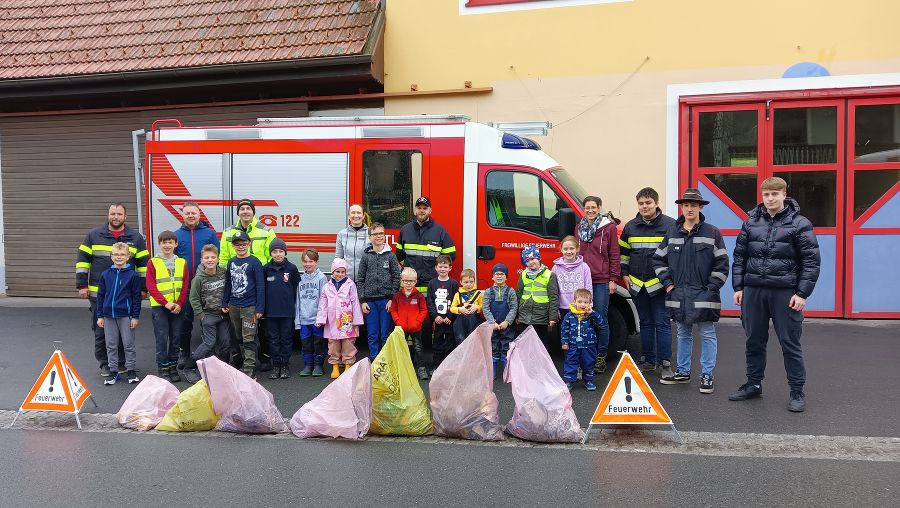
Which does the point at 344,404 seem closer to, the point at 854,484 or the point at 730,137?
the point at 854,484

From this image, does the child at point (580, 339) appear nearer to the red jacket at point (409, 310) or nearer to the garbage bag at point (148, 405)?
the red jacket at point (409, 310)

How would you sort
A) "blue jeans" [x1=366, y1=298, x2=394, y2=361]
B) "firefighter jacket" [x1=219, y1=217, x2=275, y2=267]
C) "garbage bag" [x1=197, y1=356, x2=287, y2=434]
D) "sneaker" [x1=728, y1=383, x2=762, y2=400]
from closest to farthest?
1. "garbage bag" [x1=197, y1=356, x2=287, y2=434]
2. "sneaker" [x1=728, y1=383, x2=762, y2=400]
3. "blue jeans" [x1=366, y1=298, x2=394, y2=361]
4. "firefighter jacket" [x1=219, y1=217, x2=275, y2=267]

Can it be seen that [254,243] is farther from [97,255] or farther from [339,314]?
[97,255]

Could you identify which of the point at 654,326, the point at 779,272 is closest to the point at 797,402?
the point at 779,272

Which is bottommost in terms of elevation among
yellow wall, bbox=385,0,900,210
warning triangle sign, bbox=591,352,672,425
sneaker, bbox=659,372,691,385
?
sneaker, bbox=659,372,691,385

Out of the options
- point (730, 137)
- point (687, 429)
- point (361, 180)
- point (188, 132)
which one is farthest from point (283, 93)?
point (687, 429)

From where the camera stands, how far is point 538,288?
7.12 metres

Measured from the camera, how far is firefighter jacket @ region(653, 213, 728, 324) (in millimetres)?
6629

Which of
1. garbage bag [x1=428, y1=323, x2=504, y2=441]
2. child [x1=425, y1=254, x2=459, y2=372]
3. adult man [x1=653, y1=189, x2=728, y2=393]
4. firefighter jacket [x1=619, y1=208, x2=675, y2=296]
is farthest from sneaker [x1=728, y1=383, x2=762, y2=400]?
child [x1=425, y1=254, x2=459, y2=372]

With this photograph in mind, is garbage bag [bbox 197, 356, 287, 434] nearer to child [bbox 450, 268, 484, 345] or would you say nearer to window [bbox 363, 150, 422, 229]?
child [bbox 450, 268, 484, 345]

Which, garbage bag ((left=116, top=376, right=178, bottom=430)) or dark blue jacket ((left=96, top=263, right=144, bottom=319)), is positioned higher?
dark blue jacket ((left=96, top=263, right=144, bottom=319))

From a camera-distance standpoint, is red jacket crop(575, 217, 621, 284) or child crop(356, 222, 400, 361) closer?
red jacket crop(575, 217, 621, 284)

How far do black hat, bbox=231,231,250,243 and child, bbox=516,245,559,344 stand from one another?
2922 millimetres

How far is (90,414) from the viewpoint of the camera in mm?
6363
